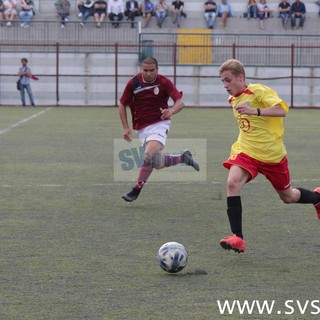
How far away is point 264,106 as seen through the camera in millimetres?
7828

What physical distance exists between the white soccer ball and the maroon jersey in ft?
13.8

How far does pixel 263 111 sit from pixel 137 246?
1.51 metres

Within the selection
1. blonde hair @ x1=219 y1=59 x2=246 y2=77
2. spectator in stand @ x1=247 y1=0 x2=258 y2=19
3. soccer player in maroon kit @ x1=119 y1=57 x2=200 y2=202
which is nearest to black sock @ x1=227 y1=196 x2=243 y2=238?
blonde hair @ x1=219 y1=59 x2=246 y2=77

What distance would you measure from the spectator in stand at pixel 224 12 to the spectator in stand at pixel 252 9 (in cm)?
78

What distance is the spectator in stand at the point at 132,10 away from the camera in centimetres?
4038

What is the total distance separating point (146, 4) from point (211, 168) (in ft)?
88.6

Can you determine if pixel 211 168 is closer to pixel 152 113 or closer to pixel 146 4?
pixel 152 113

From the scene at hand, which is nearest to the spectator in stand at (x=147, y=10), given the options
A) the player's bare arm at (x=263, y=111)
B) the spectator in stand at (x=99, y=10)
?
the spectator in stand at (x=99, y=10)

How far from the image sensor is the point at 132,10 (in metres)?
40.4

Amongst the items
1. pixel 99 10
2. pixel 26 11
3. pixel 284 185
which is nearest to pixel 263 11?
pixel 99 10

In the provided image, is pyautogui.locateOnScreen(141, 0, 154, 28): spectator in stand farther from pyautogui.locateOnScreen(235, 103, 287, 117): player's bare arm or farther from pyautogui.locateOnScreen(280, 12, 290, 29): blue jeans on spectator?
pyautogui.locateOnScreen(235, 103, 287, 117): player's bare arm

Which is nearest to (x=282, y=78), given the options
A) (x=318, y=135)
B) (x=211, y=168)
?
(x=318, y=135)

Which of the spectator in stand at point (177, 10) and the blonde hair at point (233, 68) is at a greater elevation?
the spectator in stand at point (177, 10)

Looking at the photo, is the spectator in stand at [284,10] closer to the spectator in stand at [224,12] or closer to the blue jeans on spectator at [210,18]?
the spectator in stand at [224,12]
